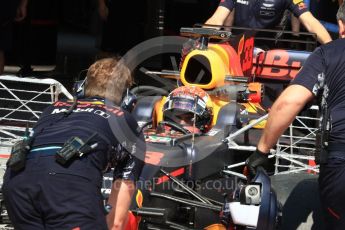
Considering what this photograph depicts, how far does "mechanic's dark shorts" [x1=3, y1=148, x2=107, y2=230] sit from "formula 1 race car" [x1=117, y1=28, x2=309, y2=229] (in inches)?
30.4

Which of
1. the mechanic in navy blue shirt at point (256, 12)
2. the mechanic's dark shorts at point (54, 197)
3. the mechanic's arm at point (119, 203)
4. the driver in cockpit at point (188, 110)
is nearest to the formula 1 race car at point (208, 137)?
the driver in cockpit at point (188, 110)

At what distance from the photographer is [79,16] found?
40.3 ft

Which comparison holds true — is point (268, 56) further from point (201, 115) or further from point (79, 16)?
point (79, 16)

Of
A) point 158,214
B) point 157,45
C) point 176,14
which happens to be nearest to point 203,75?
point 157,45

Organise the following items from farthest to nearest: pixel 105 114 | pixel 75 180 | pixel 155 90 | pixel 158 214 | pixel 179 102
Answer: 1. pixel 155 90
2. pixel 179 102
3. pixel 158 214
4. pixel 105 114
5. pixel 75 180

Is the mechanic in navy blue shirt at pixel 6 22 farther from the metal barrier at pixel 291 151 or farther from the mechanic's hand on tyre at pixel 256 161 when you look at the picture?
the mechanic's hand on tyre at pixel 256 161

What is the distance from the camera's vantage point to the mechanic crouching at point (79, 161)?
11.7ft

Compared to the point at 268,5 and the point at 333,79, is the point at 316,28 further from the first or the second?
the point at 333,79

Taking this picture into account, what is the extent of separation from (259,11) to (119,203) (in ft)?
14.0

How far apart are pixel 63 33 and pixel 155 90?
5.15 m

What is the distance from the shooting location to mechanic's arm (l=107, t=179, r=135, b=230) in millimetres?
3920

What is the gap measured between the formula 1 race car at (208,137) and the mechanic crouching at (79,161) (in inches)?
18.8

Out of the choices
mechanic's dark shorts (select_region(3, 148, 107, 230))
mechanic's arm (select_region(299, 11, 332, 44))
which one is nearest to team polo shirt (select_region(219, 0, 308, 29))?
mechanic's arm (select_region(299, 11, 332, 44))

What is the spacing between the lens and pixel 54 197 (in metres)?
3.54
